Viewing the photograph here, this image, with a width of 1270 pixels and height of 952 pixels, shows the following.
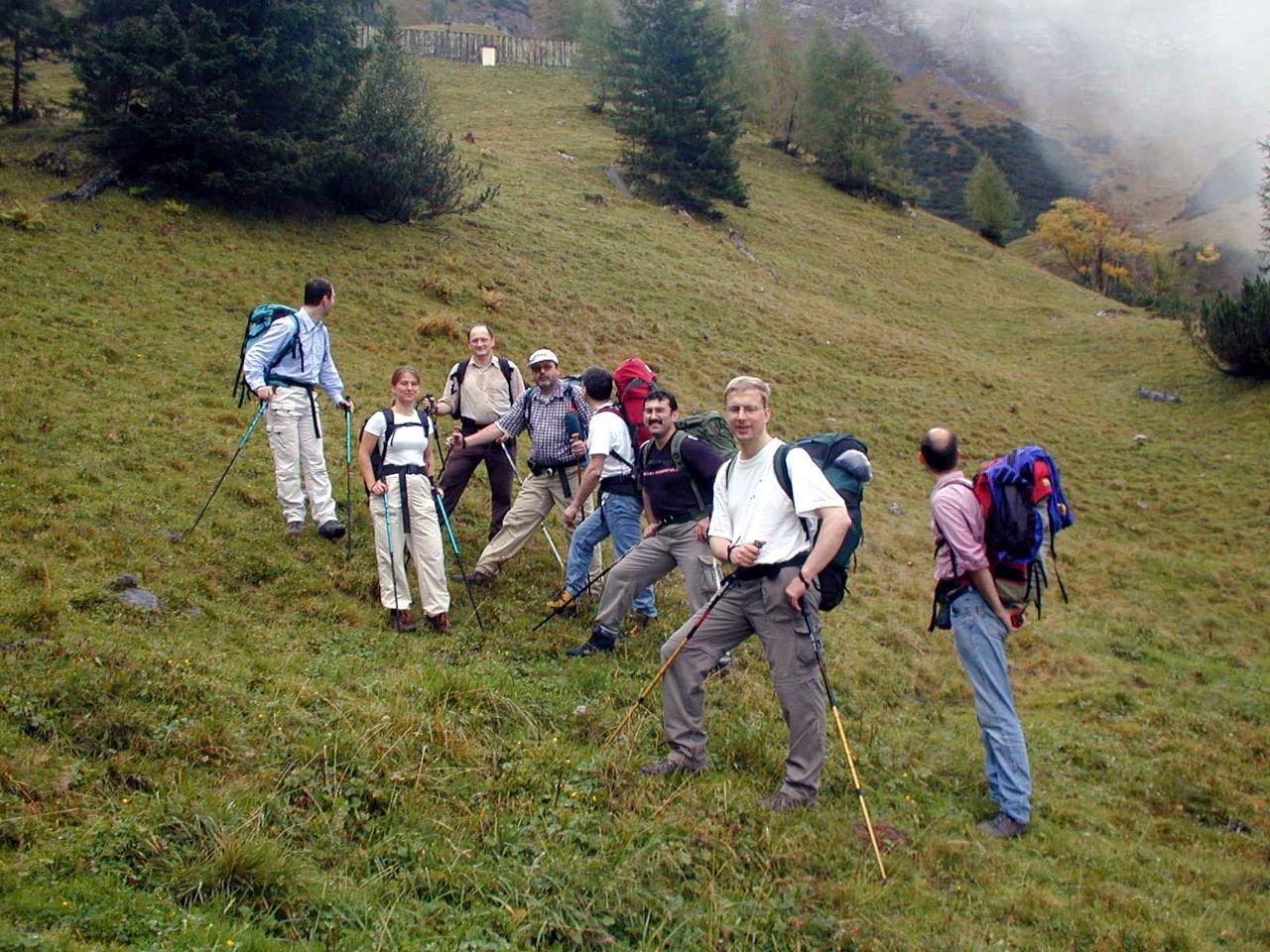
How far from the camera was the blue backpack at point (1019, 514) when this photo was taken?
564cm

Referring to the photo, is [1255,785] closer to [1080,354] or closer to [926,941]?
[926,941]

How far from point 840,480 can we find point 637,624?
3.66 meters

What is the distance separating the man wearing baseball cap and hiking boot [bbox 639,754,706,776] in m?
3.58

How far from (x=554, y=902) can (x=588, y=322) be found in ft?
58.6

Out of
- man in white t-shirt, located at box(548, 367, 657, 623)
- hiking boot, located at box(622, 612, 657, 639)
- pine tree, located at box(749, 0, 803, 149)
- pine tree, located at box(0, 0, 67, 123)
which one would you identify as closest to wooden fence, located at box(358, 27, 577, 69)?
pine tree, located at box(749, 0, 803, 149)

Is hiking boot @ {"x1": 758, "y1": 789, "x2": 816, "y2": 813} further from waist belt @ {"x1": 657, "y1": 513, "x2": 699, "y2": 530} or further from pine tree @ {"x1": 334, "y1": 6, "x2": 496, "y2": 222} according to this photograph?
pine tree @ {"x1": 334, "y1": 6, "x2": 496, "y2": 222}

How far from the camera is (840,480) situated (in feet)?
18.0

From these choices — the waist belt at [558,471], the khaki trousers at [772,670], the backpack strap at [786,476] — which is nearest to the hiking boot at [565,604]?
the waist belt at [558,471]

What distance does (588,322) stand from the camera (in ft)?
68.7

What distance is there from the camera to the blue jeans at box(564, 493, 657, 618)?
8016 millimetres

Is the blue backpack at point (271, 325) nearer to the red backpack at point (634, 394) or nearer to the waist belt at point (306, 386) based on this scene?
the waist belt at point (306, 386)

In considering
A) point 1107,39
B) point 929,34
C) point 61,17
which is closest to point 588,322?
point 61,17

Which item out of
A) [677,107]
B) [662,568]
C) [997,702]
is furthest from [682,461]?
[677,107]

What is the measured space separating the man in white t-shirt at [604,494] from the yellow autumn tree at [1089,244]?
6634cm
